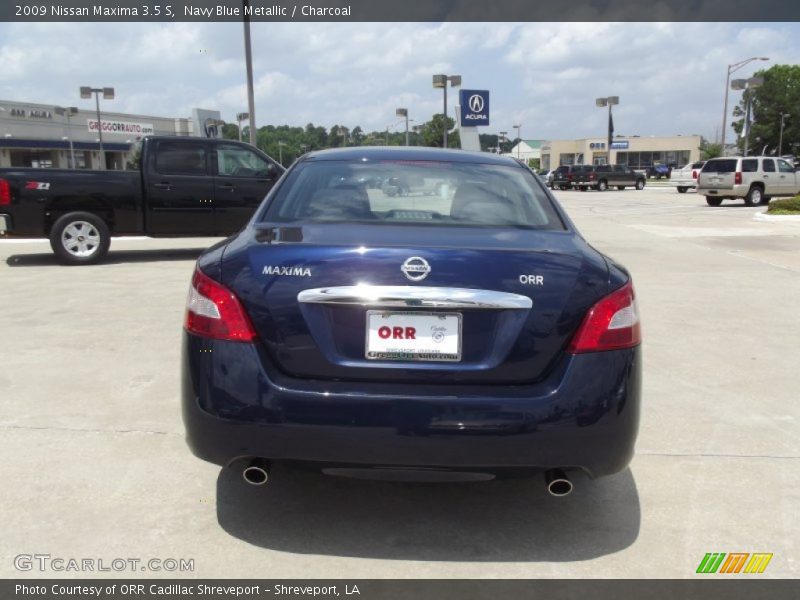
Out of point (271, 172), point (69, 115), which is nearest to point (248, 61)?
point (271, 172)

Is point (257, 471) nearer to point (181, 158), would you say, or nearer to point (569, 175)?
point (181, 158)

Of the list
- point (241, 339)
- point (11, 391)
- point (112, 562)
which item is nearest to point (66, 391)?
point (11, 391)

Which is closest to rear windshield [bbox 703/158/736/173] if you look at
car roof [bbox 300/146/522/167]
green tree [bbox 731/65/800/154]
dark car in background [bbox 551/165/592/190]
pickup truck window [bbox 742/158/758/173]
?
pickup truck window [bbox 742/158/758/173]

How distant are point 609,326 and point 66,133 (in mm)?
64542

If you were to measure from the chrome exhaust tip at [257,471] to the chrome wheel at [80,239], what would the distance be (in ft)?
29.9

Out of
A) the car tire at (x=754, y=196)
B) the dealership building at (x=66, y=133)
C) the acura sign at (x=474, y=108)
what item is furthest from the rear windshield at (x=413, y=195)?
the dealership building at (x=66, y=133)

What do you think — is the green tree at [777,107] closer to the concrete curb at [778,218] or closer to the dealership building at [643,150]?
the dealership building at [643,150]

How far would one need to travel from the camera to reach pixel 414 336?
2.74 metres

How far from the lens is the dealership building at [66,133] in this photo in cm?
5431

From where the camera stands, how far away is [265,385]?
9.01 ft

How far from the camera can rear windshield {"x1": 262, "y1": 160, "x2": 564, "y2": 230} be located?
3486 mm

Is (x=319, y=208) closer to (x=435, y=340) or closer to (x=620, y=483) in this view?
(x=435, y=340)

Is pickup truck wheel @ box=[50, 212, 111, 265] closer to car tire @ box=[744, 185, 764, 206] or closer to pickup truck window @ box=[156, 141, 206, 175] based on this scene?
pickup truck window @ box=[156, 141, 206, 175]

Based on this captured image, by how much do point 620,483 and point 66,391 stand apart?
141 inches
